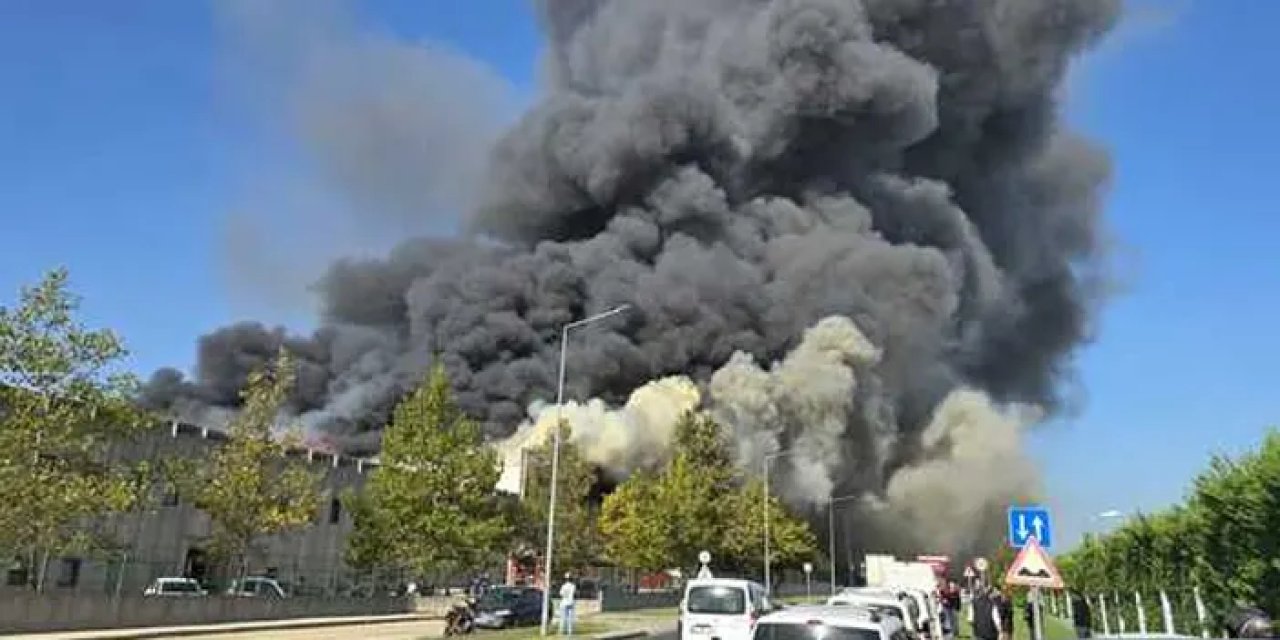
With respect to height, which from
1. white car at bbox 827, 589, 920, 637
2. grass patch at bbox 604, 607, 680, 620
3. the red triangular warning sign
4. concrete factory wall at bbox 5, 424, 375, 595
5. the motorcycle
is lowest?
the motorcycle

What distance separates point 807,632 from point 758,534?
60.4 metres

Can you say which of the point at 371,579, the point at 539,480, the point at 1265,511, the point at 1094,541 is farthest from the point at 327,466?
the point at 1265,511

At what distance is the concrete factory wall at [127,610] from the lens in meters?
28.6

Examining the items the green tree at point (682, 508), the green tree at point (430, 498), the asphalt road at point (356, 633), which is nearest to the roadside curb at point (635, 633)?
the asphalt road at point (356, 633)

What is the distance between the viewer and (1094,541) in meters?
53.2

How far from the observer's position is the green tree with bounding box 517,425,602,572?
60969 mm

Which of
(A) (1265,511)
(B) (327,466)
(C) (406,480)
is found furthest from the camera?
(B) (327,466)

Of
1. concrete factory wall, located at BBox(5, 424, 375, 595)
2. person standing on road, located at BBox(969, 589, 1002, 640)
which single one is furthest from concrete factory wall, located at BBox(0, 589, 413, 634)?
person standing on road, located at BBox(969, 589, 1002, 640)

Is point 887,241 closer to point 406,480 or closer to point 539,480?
point 539,480

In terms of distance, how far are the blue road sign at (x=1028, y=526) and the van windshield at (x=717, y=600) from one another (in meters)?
7.47

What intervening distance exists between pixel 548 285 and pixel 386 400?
14569 mm

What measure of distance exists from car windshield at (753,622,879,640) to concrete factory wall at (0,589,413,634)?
82.4ft

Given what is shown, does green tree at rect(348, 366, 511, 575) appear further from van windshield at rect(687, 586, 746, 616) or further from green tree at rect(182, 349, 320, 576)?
van windshield at rect(687, 586, 746, 616)

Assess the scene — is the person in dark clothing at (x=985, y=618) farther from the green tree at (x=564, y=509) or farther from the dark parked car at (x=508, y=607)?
the green tree at (x=564, y=509)
